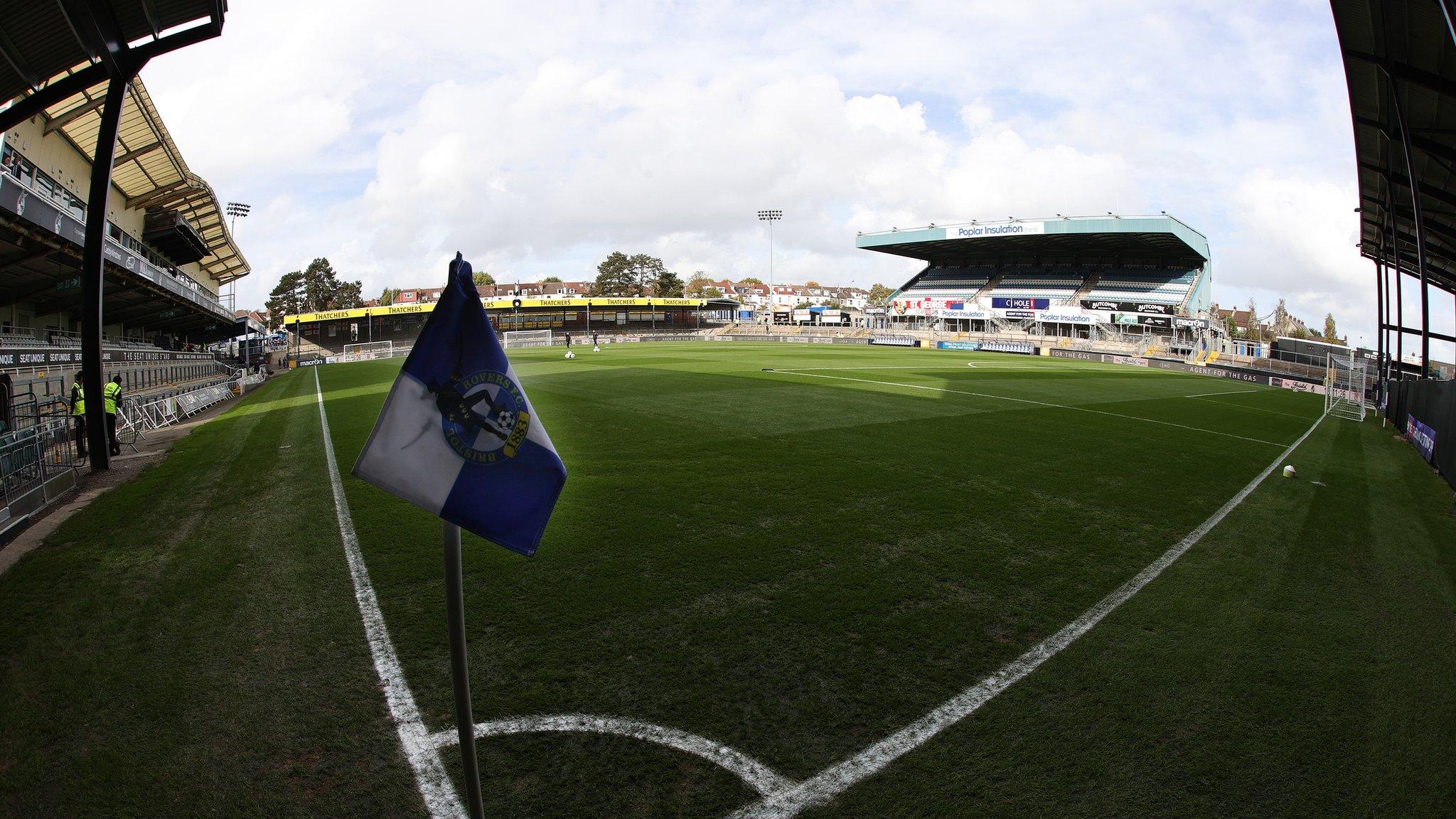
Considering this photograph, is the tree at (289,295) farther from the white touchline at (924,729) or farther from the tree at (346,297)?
the white touchline at (924,729)

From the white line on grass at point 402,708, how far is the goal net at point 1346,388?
105 feet

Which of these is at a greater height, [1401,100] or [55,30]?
[1401,100]

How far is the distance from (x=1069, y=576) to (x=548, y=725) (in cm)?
507

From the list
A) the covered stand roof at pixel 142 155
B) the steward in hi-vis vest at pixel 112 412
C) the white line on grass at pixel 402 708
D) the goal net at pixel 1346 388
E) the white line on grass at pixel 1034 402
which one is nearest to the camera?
the white line on grass at pixel 402 708

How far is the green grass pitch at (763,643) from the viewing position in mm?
3771

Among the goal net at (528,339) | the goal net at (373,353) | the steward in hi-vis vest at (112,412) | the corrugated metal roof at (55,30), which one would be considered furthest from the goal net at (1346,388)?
the goal net at (373,353)

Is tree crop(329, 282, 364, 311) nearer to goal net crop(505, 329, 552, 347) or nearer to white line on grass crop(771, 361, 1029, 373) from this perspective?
goal net crop(505, 329, 552, 347)

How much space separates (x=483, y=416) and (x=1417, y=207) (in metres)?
25.2

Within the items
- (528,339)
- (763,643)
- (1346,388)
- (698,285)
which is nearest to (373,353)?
(528,339)

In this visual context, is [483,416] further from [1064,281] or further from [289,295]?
[289,295]

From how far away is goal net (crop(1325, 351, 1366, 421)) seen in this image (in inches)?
1078

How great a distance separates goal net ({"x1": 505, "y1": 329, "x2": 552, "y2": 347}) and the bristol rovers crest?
69262 mm

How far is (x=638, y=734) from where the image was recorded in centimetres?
415

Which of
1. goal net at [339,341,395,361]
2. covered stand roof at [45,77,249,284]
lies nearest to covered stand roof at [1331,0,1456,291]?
covered stand roof at [45,77,249,284]
